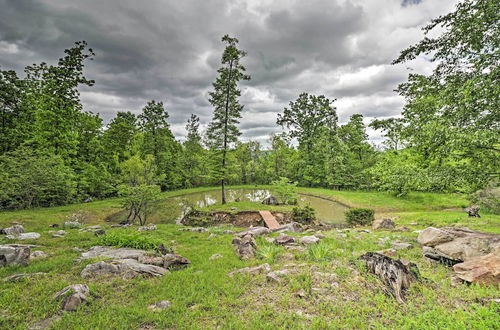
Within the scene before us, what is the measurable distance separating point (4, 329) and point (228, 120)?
18.9m

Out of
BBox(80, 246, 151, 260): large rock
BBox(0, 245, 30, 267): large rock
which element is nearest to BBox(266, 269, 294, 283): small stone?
BBox(80, 246, 151, 260): large rock

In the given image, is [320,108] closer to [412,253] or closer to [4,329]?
[412,253]

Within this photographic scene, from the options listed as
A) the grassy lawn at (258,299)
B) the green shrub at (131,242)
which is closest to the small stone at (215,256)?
the grassy lawn at (258,299)

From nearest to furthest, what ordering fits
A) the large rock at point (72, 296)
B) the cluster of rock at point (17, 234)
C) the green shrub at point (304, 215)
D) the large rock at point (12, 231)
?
the large rock at point (72, 296) → the cluster of rock at point (17, 234) → the large rock at point (12, 231) → the green shrub at point (304, 215)

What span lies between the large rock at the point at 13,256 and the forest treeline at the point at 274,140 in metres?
8.11

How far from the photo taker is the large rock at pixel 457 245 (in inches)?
204

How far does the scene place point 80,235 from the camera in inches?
347

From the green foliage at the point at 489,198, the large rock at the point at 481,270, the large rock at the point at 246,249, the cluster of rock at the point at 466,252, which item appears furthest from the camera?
the green foliage at the point at 489,198

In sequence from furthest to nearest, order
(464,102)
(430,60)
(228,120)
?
(228,120)
(430,60)
(464,102)

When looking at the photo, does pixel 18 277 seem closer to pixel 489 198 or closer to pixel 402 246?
pixel 402 246

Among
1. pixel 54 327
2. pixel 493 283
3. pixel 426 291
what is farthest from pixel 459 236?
pixel 54 327

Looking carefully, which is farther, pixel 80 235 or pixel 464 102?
pixel 80 235

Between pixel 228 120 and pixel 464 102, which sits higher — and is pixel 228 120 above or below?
above

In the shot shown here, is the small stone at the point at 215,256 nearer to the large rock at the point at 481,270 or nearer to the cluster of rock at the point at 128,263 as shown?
the cluster of rock at the point at 128,263
